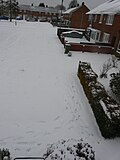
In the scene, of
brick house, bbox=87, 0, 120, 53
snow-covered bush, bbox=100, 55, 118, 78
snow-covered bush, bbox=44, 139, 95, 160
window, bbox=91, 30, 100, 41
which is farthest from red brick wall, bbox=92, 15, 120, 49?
snow-covered bush, bbox=44, 139, 95, 160

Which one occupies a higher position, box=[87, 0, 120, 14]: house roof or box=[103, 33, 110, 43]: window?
box=[87, 0, 120, 14]: house roof

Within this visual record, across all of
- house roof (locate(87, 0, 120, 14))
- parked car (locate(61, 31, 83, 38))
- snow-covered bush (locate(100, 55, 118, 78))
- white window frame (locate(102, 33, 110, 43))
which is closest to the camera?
snow-covered bush (locate(100, 55, 118, 78))

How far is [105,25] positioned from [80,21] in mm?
20405

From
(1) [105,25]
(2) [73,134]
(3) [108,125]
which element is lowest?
(2) [73,134]

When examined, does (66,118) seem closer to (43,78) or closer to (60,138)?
(60,138)

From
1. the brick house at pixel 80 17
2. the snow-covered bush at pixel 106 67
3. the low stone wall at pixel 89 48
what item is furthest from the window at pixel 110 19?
the brick house at pixel 80 17

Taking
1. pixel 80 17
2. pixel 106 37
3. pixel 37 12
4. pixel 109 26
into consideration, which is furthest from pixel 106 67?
pixel 37 12

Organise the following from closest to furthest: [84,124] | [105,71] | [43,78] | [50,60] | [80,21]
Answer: [84,124]
[43,78]
[105,71]
[50,60]
[80,21]

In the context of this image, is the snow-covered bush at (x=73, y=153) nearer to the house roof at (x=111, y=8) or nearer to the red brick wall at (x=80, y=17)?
the house roof at (x=111, y=8)

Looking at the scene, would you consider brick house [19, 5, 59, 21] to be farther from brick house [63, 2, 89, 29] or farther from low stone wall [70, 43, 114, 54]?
low stone wall [70, 43, 114, 54]

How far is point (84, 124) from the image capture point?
698cm

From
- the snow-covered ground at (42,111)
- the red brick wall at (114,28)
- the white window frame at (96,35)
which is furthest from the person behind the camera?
the white window frame at (96,35)

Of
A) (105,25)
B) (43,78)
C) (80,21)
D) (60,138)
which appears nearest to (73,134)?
(60,138)

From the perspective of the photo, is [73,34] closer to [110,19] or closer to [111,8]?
[110,19]
